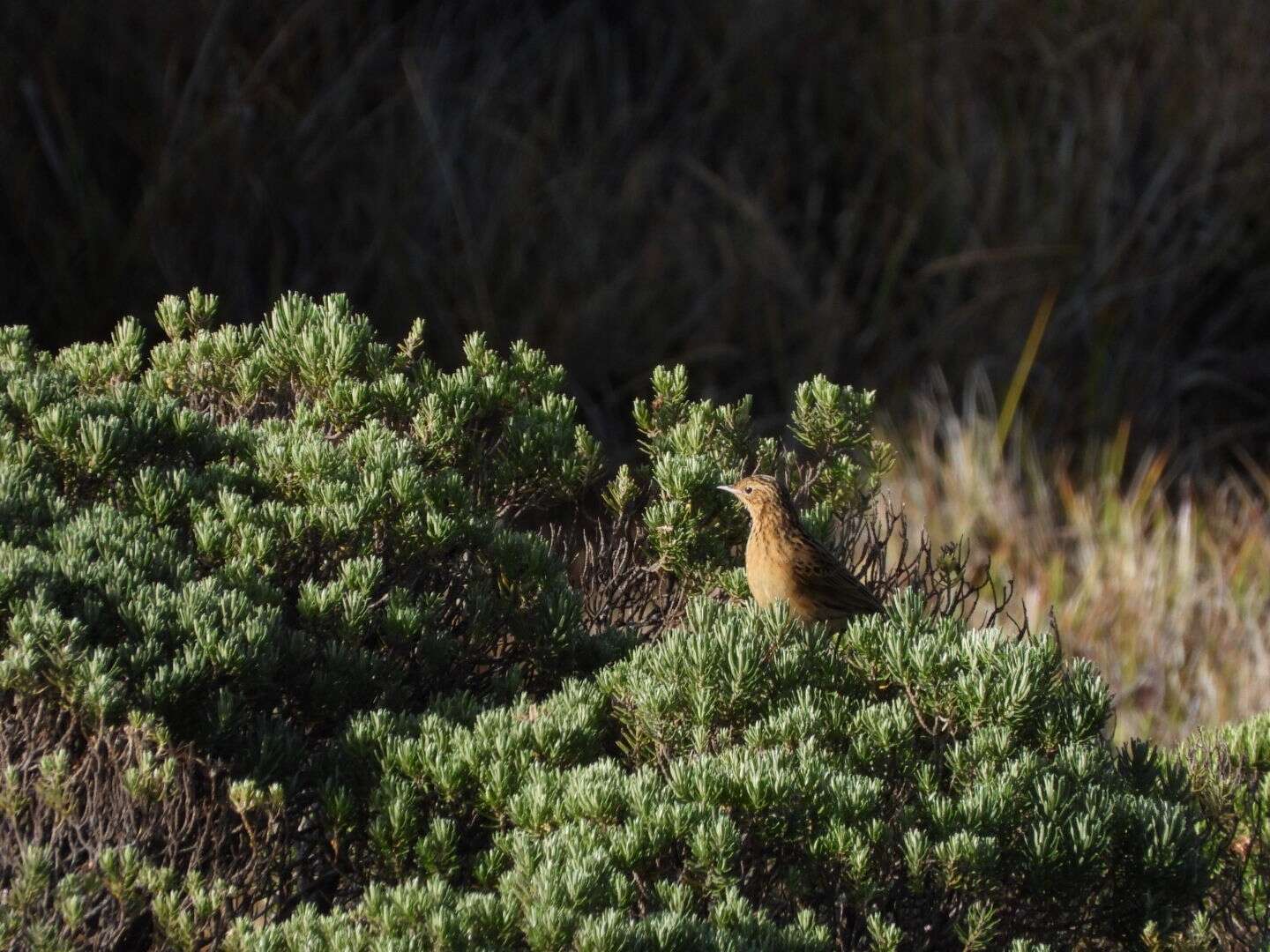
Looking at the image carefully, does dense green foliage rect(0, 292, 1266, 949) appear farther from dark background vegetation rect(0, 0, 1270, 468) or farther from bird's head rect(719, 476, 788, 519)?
dark background vegetation rect(0, 0, 1270, 468)

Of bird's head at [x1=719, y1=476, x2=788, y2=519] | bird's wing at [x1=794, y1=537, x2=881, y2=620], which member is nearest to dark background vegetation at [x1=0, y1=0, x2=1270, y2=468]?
bird's wing at [x1=794, y1=537, x2=881, y2=620]

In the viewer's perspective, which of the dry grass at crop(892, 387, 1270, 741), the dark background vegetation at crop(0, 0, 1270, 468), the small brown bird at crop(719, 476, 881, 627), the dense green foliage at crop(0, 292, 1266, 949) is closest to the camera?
the dense green foliage at crop(0, 292, 1266, 949)

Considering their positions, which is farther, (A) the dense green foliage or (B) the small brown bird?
(B) the small brown bird

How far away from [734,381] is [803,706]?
5404 mm

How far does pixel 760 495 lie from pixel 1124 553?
279 centimetres

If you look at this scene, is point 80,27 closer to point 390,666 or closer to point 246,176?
point 246,176

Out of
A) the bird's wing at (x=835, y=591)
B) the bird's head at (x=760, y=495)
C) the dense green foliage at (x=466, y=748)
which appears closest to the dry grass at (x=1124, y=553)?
the bird's wing at (x=835, y=591)

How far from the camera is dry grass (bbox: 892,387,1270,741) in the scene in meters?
5.50

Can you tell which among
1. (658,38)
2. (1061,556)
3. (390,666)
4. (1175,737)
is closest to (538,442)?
(390,666)

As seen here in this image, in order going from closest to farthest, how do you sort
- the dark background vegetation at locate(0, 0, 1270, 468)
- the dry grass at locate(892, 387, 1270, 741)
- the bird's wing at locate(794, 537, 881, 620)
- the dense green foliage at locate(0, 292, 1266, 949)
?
the dense green foliage at locate(0, 292, 1266, 949) < the bird's wing at locate(794, 537, 881, 620) < the dry grass at locate(892, 387, 1270, 741) < the dark background vegetation at locate(0, 0, 1270, 468)

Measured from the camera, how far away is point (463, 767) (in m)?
2.82

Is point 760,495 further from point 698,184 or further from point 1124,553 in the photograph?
point 698,184

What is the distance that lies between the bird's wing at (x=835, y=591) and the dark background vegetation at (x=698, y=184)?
3.57m

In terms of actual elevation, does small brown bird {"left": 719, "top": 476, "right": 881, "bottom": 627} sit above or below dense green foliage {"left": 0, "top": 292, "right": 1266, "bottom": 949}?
above
